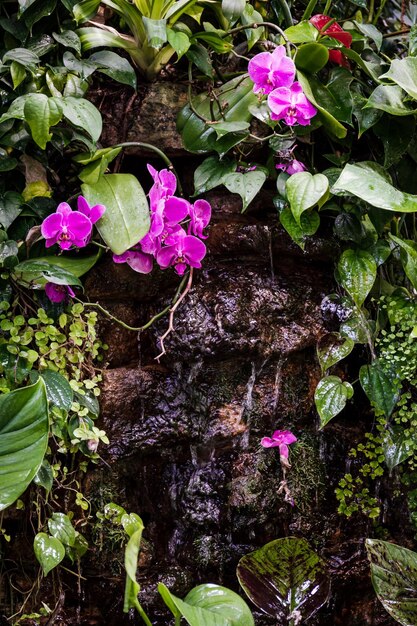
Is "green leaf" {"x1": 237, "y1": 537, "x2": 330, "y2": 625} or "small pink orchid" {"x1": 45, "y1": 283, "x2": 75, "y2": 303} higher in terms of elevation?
"small pink orchid" {"x1": 45, "y1": 283, "x2": 75, "y2": 303}

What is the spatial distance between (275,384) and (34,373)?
610 millimetres

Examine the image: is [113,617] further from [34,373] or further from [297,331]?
[297,331]

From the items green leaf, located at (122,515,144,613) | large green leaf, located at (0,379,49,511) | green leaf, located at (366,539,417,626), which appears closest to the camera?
green leaf, located at (122,515,144,613)

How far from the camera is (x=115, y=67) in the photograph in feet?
5.04

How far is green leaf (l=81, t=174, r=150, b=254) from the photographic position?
55.2 inches

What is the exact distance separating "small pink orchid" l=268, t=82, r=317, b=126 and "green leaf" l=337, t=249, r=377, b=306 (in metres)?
0.35

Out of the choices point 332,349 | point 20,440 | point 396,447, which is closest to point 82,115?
point 20,440

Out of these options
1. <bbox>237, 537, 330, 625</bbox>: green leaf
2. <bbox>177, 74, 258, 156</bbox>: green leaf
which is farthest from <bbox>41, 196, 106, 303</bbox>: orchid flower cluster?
<bbox>237, 537, 330, 625</bbox>: green leaf

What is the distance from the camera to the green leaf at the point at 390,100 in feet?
4.92

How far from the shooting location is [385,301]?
65.5 inches

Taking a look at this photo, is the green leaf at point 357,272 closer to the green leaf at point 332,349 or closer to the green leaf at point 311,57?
the green leaf at point 332,349

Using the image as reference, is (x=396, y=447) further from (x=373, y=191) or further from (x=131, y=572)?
(x=131, y=572)

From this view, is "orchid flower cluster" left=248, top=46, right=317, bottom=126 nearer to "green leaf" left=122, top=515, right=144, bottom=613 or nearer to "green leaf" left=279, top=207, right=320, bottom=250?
"green leaf" left=279, top=207, right=320, bottom=250

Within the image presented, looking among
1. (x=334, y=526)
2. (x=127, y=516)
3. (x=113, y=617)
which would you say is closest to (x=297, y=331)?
(x=334, y=526)
